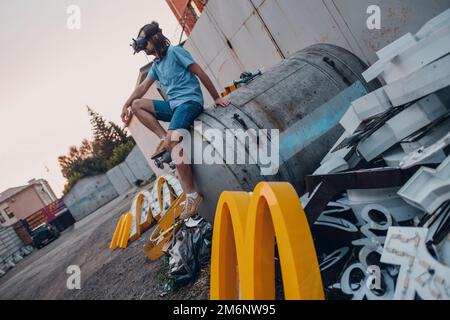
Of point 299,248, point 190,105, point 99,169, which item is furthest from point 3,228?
point 299,248

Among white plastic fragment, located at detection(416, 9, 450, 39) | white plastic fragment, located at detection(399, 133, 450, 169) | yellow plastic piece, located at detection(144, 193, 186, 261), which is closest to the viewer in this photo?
white plastic fragment, located at detection(399, 133, 450, 169)

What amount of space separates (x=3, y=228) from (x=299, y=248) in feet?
105

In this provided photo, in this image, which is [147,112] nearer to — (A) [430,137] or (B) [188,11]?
(A) [430,137]

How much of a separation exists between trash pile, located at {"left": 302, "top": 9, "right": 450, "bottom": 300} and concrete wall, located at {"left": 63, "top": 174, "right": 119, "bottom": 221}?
33257mm

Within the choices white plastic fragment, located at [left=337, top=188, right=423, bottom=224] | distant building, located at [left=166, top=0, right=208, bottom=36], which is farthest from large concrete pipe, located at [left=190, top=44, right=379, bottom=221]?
distant building, located at [left=166, top=0, right=208, bottom=36]

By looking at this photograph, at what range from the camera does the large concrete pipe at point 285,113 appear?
3180mm

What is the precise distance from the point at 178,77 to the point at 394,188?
8.56 feet

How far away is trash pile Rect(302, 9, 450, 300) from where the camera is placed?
1.77 metres

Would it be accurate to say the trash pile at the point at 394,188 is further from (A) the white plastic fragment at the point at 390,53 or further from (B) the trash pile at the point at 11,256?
(B) the trash pile at the point at 11,256

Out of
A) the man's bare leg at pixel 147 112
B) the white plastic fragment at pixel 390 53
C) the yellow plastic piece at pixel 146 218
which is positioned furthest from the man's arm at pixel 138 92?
the yellow plastic piece at pixel 146 218

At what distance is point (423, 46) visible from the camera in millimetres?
2426

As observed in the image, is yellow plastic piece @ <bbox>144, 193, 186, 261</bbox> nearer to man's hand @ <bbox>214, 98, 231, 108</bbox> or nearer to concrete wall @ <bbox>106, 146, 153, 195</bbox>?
man's hand @ <bbox>214, 98, 231, 108</bbox>

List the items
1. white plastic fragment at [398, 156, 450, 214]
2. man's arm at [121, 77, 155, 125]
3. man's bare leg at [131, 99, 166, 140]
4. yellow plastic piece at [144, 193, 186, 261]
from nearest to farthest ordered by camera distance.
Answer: white plastic fragment at [398, 156, 450, 214] → man's bare leg at [131, 99, 166, 140] → man's arm at [121, 77, 155, 125] → yellow plastic piece at [144, 193, 186, 261]
